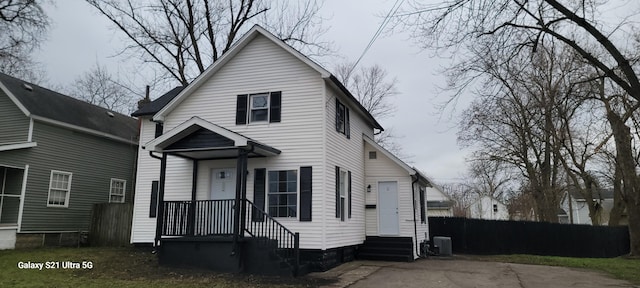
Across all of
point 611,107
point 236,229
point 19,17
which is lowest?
point 236,229

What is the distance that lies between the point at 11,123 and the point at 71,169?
103 inches

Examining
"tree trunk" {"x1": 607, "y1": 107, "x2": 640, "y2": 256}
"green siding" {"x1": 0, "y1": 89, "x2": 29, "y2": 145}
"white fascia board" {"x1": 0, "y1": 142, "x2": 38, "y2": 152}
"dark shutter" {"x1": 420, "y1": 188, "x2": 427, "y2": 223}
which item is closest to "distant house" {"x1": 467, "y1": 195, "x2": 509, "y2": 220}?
"tree trunk" {"x1": 607, "y1": 107, "x2": 640, "y2": 256}

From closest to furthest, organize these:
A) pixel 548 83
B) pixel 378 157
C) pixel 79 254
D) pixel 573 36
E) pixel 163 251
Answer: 1. pixel 163 251
2. pixel 573 36
3. pixel 79 254
4. pixel 378 157
5. pixel 548 83

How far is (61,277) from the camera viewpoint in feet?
30.5

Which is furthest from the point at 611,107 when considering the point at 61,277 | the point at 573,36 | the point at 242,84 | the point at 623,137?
the point at 61,277

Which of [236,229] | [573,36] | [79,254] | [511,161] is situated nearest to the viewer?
[236,229]

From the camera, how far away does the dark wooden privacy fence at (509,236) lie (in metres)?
19.4

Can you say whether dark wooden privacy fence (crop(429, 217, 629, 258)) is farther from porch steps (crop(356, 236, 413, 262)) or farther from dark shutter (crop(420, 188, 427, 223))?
porch steps (crop(356, 236, 413, 262))

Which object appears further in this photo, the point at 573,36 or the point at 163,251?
the point at 573,36

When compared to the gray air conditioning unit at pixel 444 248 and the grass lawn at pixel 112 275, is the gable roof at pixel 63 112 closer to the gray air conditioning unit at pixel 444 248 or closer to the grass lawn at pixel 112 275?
the grass lawn at pixel 112 275

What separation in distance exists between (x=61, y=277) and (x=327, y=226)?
248 inches

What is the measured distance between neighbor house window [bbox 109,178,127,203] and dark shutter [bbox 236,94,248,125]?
9.22 m

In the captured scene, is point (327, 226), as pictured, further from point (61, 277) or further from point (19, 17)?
point (19, 17)

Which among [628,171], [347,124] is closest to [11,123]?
[347,124]
